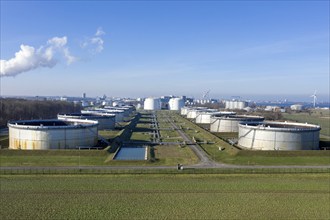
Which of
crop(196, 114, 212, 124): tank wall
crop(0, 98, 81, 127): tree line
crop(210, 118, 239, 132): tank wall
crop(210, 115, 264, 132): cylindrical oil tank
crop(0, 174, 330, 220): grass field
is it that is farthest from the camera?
crop(196, 114, 212, 124): tank wall

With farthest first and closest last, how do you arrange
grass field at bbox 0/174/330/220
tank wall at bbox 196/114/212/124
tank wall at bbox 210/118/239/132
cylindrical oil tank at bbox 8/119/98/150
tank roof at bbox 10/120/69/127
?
tank wall at bbox 196/114/212/124 < tank wall at bbox 210/118/239/132 < tank roof at bbox 10/120/69/127 < cylindrical oil tank at bbox 8/119/98/150 < grass field at bbox 0/174/330/220

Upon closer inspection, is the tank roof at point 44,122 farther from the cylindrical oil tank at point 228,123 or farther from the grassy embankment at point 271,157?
the cylindrical oil tank at point 228,123

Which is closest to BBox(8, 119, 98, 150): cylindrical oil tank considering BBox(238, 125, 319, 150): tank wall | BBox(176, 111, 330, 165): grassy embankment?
BBox(176, 111, 330, 165): grassy embankment

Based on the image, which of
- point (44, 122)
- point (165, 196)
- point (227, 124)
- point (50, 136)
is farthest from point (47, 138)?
point (227, 124)

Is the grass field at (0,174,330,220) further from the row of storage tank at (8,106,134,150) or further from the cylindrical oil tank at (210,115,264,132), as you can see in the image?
the cylindrical oil tank at (210,115,264,132)

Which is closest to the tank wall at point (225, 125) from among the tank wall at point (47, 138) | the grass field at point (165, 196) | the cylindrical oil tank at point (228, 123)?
the cylindrical oil tank at point (228, 123)

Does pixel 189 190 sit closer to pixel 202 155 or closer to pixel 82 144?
pixel 202 155
